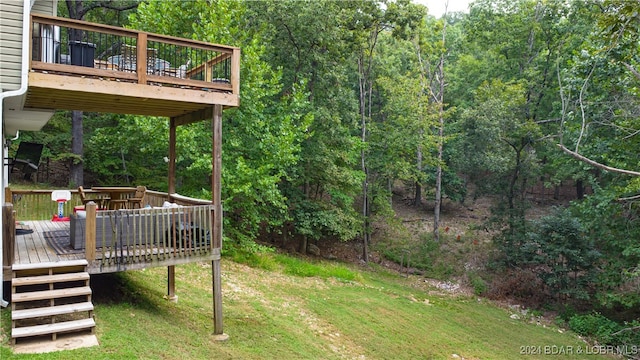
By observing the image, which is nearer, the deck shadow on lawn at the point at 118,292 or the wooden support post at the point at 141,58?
the wooden support post at the point at 141,58

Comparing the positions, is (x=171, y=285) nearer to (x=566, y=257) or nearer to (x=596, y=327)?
(x=596, y=327)

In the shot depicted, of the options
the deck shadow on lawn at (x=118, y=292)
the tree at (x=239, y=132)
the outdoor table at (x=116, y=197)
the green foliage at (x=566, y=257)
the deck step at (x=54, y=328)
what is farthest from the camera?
the green foliage at (x=566, y=257)

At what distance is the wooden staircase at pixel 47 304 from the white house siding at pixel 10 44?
98.8 inches

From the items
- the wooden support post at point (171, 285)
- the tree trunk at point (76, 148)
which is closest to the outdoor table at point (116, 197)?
the wooden support post at point (171, 285)

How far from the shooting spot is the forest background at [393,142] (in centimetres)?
1380

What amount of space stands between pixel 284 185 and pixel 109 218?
39.9ft

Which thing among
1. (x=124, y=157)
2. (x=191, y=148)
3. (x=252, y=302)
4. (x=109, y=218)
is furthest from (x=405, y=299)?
(x=124, y=157)

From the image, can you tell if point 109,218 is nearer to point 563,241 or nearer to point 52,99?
point 52,99

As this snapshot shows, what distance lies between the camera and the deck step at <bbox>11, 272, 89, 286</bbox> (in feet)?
19.0

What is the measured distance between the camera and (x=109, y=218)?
6.68 m

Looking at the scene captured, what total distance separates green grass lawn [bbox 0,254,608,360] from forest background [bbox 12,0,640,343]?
232 centimetres

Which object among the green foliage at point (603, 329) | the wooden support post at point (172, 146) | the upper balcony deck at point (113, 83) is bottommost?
the green foliage at point (603, 329)

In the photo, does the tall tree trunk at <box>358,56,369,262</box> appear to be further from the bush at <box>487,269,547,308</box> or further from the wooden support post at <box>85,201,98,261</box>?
the wooden support post at <box>85,201,98,261</box>

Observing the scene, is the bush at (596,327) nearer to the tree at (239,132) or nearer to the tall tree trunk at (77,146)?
the tree at (239,132)
